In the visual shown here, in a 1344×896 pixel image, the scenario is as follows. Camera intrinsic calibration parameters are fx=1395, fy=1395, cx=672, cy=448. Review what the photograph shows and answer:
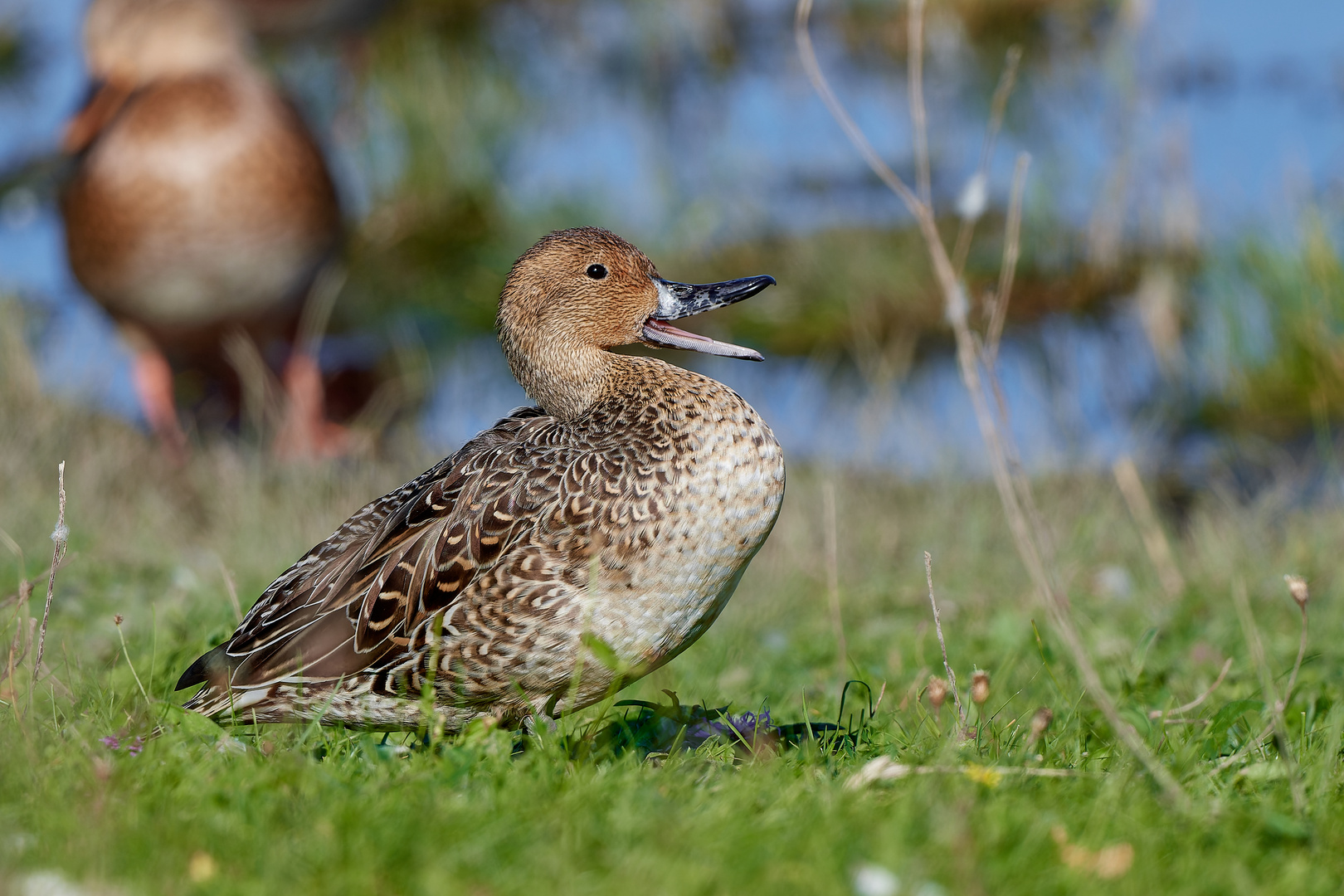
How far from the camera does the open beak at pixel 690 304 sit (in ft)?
8.71

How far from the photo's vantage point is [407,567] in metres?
2.51

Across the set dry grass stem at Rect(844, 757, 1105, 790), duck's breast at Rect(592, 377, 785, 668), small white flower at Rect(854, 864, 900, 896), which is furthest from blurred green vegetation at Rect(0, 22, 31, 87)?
small white flower at Rect(854, 864, 900, 896)

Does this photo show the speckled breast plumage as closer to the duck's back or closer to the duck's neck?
the duck's neck

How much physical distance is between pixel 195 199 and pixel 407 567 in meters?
5.10

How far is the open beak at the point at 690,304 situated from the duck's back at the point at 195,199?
4.81 metres

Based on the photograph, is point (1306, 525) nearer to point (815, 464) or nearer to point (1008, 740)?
point (815, 464)

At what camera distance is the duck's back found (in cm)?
701

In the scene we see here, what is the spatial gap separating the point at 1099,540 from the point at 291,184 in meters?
4.40

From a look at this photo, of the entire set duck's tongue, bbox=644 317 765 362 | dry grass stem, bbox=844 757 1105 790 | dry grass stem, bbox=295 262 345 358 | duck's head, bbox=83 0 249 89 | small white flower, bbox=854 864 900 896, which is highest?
duck's head, bbox=83 0 249 89

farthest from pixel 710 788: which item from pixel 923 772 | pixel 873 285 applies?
pixel 873 285

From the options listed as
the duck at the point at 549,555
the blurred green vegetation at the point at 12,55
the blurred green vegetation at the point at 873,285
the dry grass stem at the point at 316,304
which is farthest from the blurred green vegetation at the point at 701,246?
the duck at the point at 549,555

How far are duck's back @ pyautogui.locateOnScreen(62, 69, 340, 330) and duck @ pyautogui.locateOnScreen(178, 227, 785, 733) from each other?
4.76 m

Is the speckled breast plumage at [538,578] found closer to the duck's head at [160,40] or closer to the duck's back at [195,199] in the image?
the duck's back at [195,199]

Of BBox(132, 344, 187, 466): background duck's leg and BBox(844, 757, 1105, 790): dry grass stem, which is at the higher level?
BBox(844, 757, 1105, 790): dry grass stem
